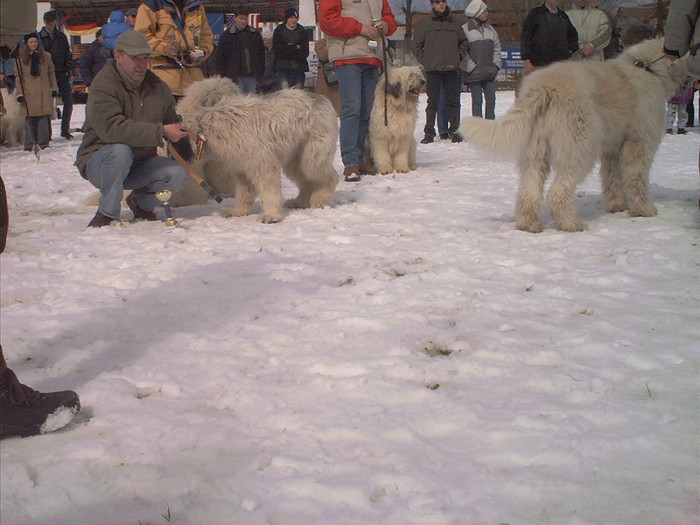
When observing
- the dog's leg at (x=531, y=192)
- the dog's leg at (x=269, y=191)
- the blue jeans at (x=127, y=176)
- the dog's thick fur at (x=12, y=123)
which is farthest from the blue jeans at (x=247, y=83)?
the dog's leg at (x=531, y=192)

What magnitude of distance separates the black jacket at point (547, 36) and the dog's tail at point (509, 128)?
352cm

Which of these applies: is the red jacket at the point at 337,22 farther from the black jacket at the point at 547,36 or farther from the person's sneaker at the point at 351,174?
the black jacket at the point at 547,36

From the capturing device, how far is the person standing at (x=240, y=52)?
1000 cm

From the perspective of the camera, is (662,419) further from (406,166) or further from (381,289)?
(406,166)

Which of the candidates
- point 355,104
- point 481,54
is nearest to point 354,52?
point 355,104

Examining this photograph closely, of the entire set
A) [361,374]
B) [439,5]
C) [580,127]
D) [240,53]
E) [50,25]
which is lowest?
[361,374]

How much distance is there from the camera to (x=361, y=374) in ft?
7.93

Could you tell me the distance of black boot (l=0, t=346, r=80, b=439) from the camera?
198 centimetres

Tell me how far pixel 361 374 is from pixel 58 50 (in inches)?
489

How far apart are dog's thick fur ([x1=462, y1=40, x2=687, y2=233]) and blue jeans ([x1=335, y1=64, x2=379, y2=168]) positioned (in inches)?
105

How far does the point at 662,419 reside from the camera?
2.04 m

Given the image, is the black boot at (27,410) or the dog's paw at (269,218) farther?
the dog's paw at (269,218)

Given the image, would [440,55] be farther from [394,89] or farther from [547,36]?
[394,89]

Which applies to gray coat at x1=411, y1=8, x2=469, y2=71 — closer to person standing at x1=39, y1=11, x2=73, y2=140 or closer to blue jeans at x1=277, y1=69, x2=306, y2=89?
blue jeans at x1=277, y1=69, x2=306, y2=89
